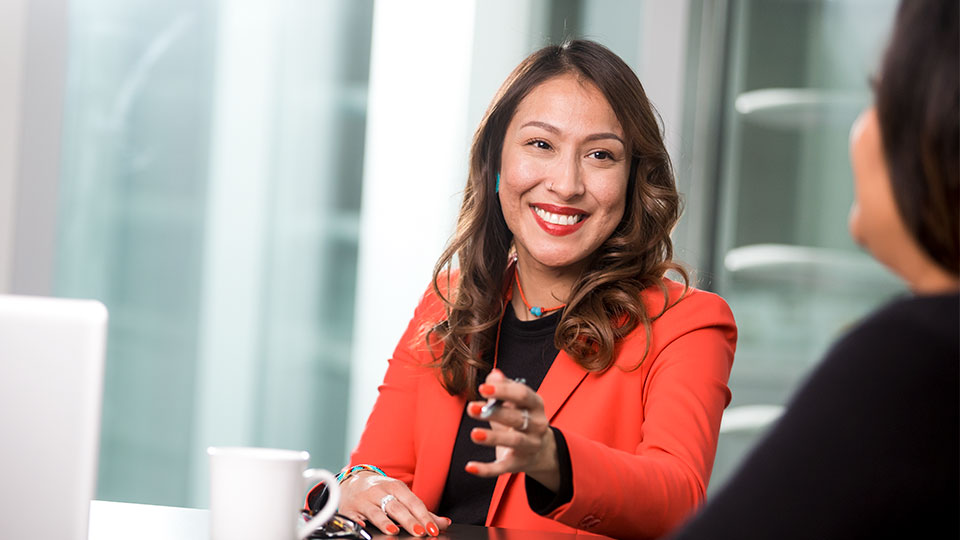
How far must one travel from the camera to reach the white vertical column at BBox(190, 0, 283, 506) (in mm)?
3232

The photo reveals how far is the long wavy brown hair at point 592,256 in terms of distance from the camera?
1.77 meters

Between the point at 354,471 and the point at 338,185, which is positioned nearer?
the point at 354,471

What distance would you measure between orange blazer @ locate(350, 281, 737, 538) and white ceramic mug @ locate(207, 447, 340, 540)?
0.39 meters

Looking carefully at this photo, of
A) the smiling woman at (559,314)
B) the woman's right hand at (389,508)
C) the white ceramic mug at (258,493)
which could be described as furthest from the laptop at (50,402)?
the smiling woman at (559,314)

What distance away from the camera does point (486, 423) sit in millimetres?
1842

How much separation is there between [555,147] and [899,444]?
1259mm

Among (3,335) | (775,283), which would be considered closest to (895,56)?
(3,335)

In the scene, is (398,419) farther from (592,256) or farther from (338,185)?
(338,185)

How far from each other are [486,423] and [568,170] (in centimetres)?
49

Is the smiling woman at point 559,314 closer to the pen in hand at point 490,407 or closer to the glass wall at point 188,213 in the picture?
the pen in hand at point 490,407

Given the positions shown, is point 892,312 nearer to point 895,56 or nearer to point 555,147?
point 895,56

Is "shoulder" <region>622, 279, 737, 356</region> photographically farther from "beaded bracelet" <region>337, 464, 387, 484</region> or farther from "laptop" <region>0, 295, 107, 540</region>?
"laptop" <region>0, 295, 107, 540</region>

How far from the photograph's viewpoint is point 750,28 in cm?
320

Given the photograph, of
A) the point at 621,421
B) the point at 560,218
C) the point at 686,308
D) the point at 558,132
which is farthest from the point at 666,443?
the point at 558,132
